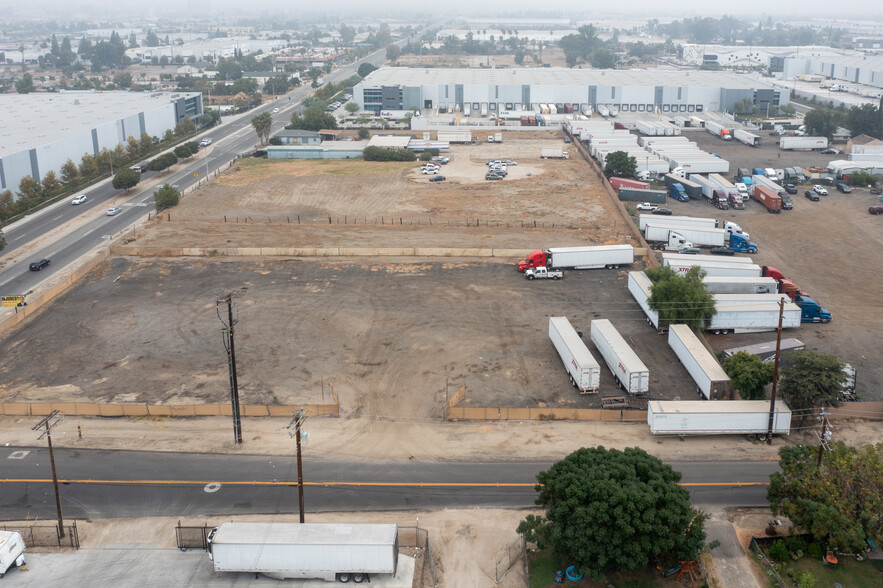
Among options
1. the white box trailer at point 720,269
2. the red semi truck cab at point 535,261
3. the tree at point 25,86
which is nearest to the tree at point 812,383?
the white box trailer at point 720,269

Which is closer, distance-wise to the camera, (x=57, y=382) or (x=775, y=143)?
(x=57, y=382)

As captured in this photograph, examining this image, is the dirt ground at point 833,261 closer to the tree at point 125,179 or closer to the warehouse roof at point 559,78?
the tree at point 125,179

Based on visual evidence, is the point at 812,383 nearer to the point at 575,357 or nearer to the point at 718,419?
the point at 718,419

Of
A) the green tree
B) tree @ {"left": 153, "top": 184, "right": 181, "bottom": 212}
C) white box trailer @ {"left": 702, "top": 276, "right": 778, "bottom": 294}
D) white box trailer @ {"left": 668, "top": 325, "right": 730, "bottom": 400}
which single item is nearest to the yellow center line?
white box trailer @ {"left": 668, "top": 325, "right": 730, "bottom": 400}

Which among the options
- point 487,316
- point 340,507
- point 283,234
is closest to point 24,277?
point 283,234

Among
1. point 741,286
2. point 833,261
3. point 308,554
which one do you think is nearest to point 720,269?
point 741,286

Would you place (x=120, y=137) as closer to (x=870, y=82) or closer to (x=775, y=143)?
(x=775, y=143)
